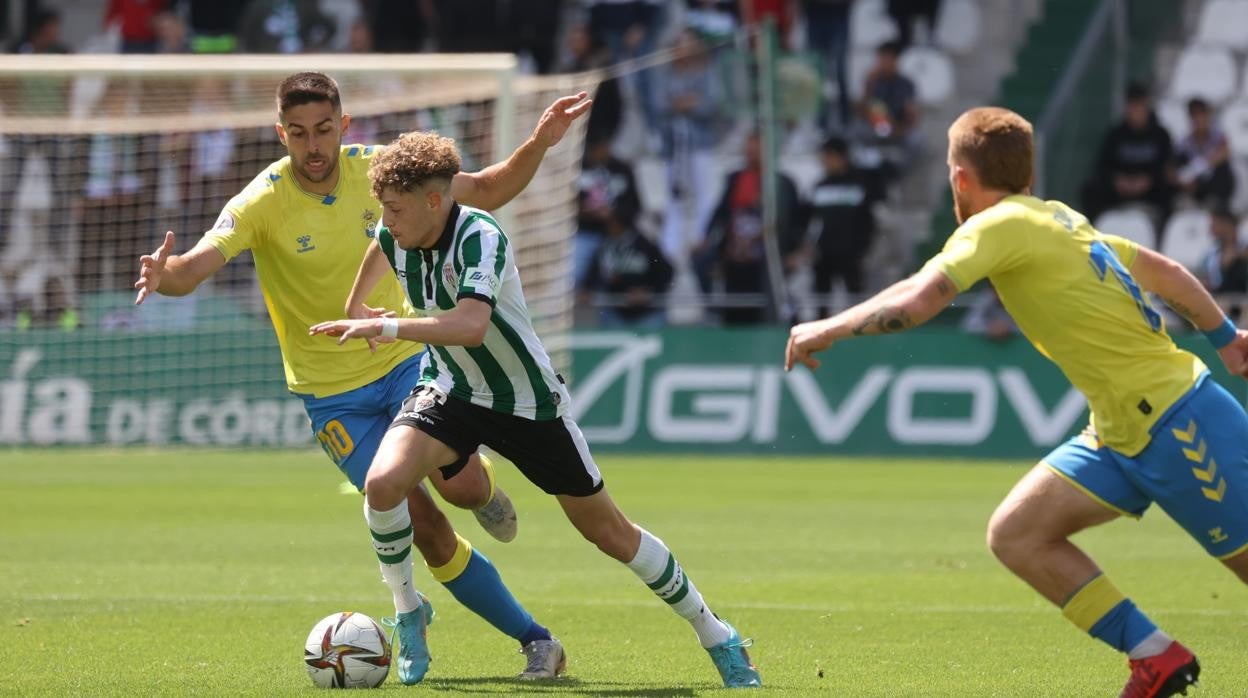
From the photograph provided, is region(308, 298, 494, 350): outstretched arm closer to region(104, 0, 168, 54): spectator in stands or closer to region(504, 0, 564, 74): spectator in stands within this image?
region(504, 0, 564, 74): spectator in stands

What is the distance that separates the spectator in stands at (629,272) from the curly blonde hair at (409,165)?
1414 cm

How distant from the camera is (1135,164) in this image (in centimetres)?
2133

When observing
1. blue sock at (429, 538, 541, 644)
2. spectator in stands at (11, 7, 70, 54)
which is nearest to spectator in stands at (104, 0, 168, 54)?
spectator in stands at (11, 7, 70, 54)

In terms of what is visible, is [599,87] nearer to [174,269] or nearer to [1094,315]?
[174,269]

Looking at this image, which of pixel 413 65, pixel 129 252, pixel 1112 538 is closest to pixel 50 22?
pixel 129 252

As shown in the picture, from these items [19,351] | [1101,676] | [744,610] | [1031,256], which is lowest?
[19,351]

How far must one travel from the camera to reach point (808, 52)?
23016mm

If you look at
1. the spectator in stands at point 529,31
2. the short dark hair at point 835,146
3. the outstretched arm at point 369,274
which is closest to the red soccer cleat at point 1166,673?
the outstretched arm at point 369,274

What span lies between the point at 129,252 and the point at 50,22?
4.60 metres

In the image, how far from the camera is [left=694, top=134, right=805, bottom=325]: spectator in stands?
70.0 feet

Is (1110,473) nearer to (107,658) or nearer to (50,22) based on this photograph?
(107,658)

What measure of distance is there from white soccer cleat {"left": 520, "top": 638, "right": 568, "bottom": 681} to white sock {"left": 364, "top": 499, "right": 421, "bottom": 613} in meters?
0.51

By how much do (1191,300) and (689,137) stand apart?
54.7 feet

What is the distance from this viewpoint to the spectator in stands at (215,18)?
25.0 meters
